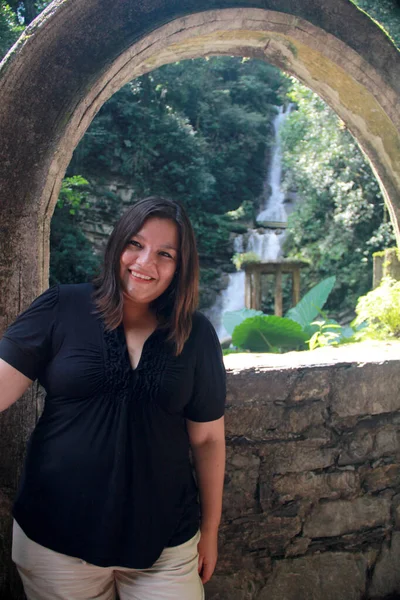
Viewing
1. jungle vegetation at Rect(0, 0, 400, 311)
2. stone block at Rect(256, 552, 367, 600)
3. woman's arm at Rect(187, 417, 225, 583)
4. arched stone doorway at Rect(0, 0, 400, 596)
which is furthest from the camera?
jungle vegetation at Rect(0, 0, 400, 311)

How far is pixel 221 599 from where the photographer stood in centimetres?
216

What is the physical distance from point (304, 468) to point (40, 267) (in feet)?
4.42

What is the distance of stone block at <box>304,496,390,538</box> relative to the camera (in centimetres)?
225

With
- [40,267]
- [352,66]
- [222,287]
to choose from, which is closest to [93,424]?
[40,267]

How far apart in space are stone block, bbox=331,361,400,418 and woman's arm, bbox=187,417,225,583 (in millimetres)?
791

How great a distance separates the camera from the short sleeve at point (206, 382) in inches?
60.5

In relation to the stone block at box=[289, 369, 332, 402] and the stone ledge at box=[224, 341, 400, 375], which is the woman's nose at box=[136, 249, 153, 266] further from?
the stone block at box=[289, 369, 332, 402]

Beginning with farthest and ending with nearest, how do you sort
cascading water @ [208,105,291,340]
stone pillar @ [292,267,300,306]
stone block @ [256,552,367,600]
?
cascading water @ [208,105,291,340], stone pillar @ [292,267,300,306], stone block @ [256,552,367,600]

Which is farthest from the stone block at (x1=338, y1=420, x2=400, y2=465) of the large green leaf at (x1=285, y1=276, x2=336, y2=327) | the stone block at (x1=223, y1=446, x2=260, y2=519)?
the large green leaf at (x1=285, y1=276, x2=336, y2=327)

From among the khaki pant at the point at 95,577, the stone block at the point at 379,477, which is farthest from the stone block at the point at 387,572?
the khaki pant at the point at 95,577

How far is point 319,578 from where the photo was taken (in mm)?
2262

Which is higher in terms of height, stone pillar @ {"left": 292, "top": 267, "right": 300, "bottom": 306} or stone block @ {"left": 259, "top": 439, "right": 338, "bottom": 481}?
stone pillar @ {"left": 292, "top": 267, "right": 300, "bottom": 306}

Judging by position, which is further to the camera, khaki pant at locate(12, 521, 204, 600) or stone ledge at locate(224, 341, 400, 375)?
stone ledge at locate(224, 341, 400, 375)

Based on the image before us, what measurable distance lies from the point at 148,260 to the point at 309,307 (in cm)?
540
